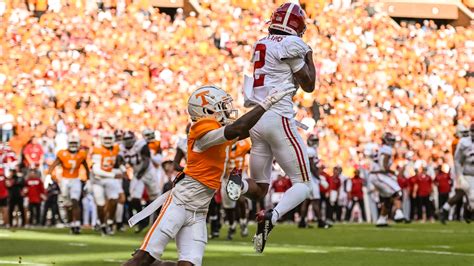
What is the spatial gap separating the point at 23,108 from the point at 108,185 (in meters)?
7.30

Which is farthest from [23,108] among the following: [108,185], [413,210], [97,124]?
[413,210]

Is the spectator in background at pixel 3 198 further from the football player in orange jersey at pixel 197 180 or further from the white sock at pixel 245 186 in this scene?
the football player in orange jersey at pixel 197 180

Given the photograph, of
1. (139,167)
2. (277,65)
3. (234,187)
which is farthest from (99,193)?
(234,187)

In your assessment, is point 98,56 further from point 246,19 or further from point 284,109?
point 284,109

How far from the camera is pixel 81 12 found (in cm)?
3067

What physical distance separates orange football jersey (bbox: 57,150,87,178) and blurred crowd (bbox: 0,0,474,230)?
3229mm

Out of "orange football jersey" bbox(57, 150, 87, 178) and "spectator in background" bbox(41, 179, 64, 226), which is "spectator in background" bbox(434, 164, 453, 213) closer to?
"spectator in background" bbox(41, 179, 64, 226)

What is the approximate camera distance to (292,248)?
1555 cm

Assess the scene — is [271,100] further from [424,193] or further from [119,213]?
[424,193]

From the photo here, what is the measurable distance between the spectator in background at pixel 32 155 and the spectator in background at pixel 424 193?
9.20 metres

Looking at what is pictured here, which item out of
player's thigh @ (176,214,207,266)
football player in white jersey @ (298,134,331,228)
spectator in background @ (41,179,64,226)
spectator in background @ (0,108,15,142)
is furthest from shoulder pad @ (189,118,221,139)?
spectator in background @ (0,108,15,142)

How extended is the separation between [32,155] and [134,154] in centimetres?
456

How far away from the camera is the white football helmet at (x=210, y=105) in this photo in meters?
7.82

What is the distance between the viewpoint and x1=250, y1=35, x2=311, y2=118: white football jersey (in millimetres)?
9727
